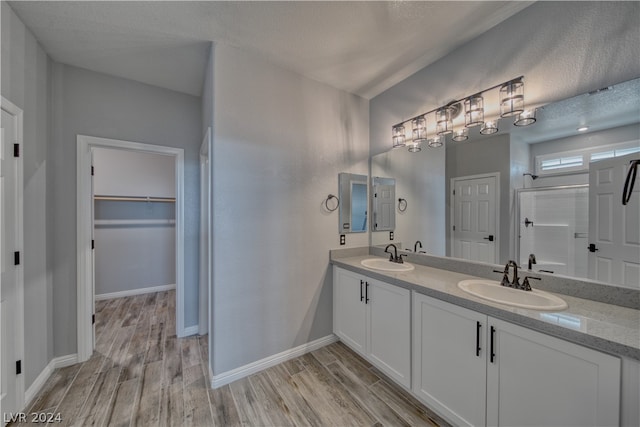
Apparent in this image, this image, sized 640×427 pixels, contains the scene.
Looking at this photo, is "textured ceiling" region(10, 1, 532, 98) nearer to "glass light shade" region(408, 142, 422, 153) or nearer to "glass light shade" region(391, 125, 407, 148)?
"glass light shade" region(391, 125, 407, 148)

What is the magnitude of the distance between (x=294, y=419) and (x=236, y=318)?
0.82 metres

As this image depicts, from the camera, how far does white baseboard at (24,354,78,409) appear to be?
1717 millimetres

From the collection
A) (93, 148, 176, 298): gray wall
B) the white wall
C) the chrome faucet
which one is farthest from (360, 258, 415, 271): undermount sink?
(93, 148, 176, 298): gray wall

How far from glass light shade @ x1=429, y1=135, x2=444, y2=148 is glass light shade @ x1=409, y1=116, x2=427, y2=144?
0.08 meters

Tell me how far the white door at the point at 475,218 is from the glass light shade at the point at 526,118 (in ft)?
1.23

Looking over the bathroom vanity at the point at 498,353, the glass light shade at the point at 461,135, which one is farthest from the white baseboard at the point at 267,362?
the glass light shade at the point at 461,135

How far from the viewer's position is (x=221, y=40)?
189cm

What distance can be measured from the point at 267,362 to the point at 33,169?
7.90 feet

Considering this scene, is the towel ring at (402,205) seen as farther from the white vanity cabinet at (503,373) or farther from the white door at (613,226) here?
the white door at (613,226)

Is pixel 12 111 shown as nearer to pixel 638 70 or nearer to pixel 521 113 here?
pixel 521 113

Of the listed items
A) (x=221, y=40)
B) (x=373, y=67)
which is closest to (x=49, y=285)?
(x=221, y=40)

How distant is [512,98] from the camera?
161 centimetres

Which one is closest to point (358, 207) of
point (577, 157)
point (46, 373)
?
point (577, 157)

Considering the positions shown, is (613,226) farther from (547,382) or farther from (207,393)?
(207,393)
